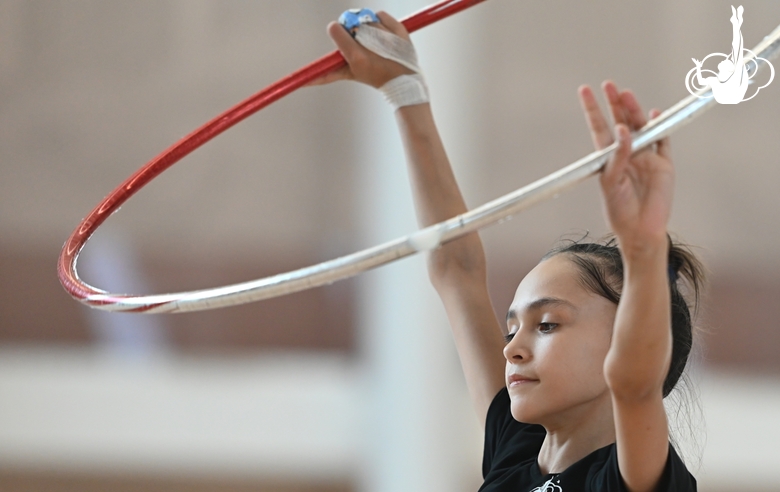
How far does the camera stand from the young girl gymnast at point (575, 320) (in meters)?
0.68

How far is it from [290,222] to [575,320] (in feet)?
7.41

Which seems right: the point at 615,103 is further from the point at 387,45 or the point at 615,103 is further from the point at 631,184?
the point at 387,45

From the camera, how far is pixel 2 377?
2.82 meters

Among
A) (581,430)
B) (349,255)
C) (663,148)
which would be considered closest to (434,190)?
(349,255)

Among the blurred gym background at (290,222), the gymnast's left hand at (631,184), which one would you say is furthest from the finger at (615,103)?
the blurred gym background at (290,222)

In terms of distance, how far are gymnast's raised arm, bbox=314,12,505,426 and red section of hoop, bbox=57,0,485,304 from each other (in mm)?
19

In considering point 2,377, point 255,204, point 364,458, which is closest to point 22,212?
point 2,377

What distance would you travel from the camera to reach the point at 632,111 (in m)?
0.69

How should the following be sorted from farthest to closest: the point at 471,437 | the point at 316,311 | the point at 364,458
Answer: the point at 316,311 → the point at 364,458 → the point at 471,437

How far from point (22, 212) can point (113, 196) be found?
1.99m

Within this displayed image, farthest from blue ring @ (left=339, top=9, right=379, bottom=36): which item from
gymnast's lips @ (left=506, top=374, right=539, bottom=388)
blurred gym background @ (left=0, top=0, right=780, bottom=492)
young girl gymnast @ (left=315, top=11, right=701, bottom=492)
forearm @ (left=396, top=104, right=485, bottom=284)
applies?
blurred gym background @ (left=0, top=0, right=780, bottom=492)

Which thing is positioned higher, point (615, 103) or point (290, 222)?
point (290, 222)

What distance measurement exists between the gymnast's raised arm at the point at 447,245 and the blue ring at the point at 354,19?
1cm

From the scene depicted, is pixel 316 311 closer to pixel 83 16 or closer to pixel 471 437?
pixel 471 437
